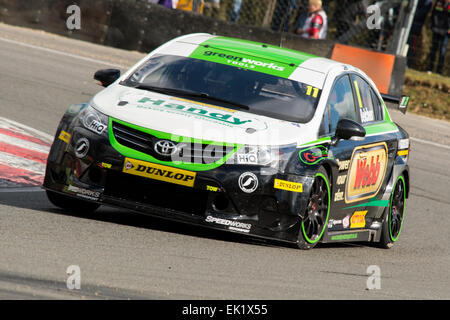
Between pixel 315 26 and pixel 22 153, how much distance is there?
9.21m

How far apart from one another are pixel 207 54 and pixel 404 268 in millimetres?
2511

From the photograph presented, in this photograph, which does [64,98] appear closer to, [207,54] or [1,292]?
[207,54]

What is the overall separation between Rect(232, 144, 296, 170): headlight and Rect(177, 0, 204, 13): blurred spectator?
40.8 feet

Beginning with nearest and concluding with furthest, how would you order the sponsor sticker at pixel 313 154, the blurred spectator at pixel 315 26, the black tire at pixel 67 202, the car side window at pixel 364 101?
the sponsor sticker at pixel 313 154 < the black tire at pixel 67 202 < the car side window at pixel 364 101 < the blurred spectator at pixel 315 26

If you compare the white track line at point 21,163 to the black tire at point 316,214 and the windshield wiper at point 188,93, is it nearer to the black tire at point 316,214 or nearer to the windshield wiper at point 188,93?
the windshield wiper at point 188,93

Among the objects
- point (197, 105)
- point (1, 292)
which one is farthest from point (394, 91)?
point (1, 292)

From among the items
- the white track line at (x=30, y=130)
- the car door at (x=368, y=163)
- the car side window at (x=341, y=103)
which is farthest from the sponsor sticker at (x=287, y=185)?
the white track line at (x=30, y=130)

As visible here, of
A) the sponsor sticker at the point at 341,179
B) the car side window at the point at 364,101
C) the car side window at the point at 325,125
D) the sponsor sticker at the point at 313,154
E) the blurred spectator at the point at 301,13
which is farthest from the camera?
the blurred spectator at the point at 301,13

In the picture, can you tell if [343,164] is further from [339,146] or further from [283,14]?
[283,14]

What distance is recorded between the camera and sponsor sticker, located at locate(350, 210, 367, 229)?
8.80 meters

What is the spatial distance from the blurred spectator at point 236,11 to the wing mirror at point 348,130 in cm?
1122

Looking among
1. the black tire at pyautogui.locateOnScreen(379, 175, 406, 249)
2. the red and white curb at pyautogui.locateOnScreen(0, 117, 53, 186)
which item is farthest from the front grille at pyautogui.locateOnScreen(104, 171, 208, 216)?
the black tire at pyautogui.locateOnScreen(379, 175, 406, 249)

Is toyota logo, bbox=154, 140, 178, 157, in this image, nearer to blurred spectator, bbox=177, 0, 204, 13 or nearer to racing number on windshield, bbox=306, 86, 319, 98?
racing number on windshield, bbox=306, 86, 319, 98

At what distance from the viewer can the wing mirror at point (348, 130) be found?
8133 mm
